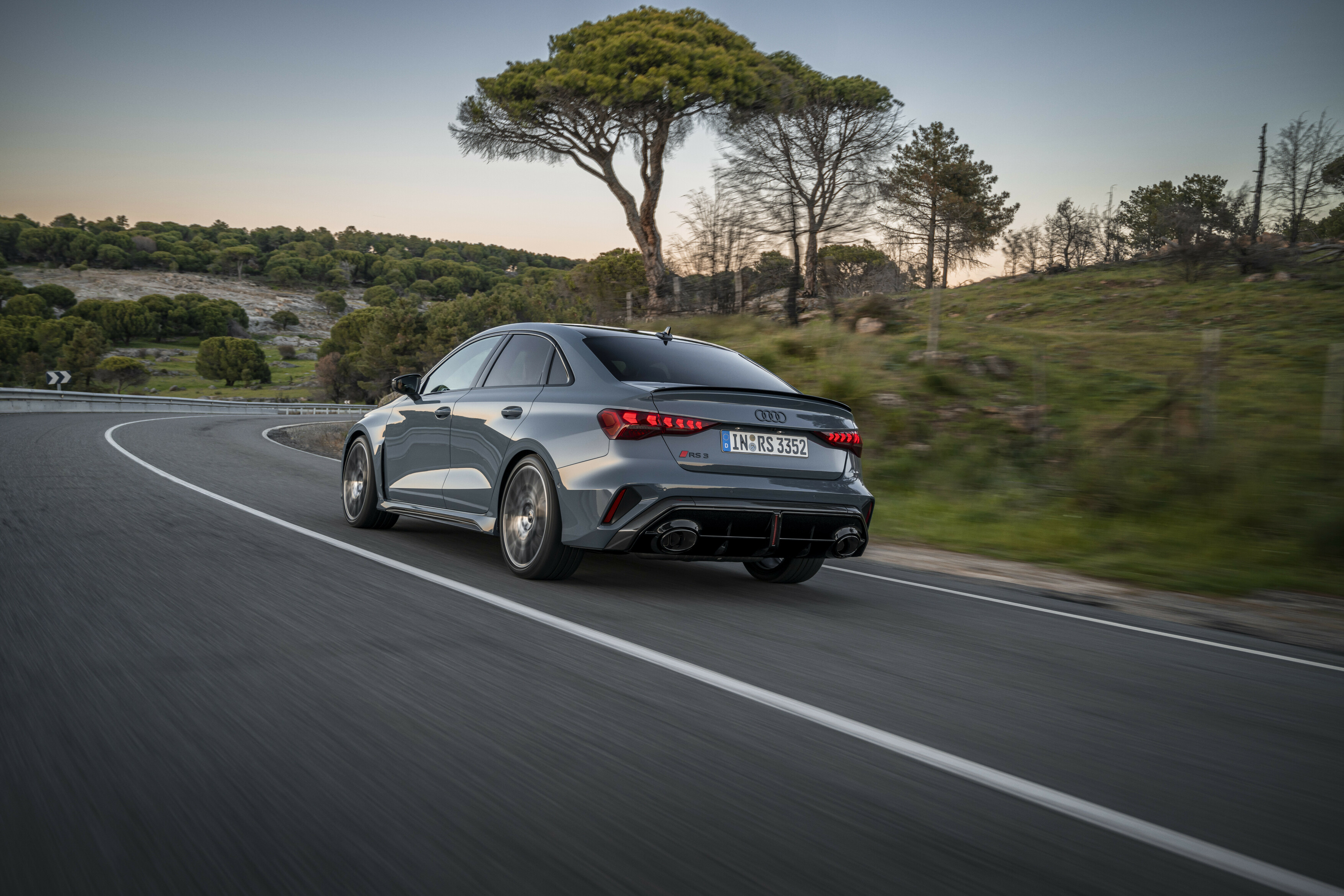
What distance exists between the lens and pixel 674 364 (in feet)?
19.7

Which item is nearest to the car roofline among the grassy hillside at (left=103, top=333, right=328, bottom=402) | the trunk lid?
the trunk lid

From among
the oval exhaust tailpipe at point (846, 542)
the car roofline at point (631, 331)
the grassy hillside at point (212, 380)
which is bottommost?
the grassy hillside at point (212, 380)

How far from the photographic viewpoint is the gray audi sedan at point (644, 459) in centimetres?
524

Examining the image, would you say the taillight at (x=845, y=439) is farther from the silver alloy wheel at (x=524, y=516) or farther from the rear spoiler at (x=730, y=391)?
the silver alloy wheel at (x=524, y=516)

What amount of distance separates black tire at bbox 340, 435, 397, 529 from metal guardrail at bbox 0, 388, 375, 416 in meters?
13.9

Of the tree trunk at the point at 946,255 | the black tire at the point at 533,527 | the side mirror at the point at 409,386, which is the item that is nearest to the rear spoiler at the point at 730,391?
the black tire at the point at 533,527

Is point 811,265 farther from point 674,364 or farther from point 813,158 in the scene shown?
point 674,364

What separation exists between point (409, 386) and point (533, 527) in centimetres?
229

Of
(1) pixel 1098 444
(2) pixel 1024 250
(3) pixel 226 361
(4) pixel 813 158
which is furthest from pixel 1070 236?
(3) pixel 226 361

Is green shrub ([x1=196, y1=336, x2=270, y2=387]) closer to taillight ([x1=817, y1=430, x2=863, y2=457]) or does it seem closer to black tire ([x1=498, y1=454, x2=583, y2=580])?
black tire ([x1=498, y1=454, x2=583, y2=580])

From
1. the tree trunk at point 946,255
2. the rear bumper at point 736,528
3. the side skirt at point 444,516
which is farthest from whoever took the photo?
the tree trunk at point 946,255

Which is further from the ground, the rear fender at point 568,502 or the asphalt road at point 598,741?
the rear fender at point 568,502

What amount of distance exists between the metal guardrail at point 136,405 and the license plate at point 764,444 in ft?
57.9

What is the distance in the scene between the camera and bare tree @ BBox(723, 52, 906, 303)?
2470 centimetres
